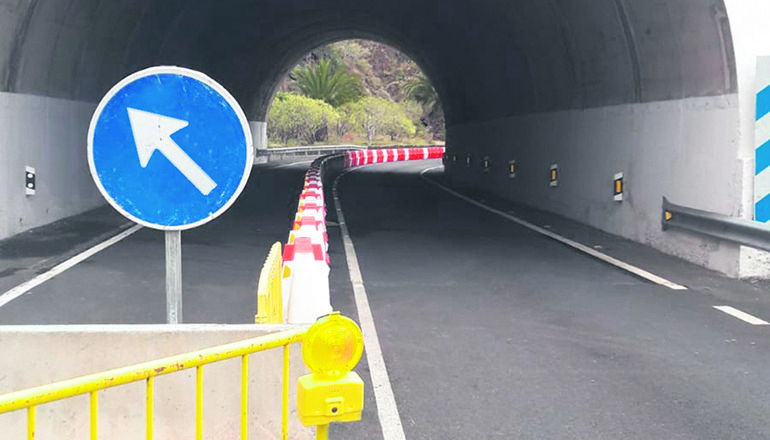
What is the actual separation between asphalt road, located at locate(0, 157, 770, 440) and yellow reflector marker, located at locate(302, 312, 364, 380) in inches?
62.5

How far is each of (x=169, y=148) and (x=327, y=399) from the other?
5.14 ft

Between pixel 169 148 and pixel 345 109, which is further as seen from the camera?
pixel 345 109

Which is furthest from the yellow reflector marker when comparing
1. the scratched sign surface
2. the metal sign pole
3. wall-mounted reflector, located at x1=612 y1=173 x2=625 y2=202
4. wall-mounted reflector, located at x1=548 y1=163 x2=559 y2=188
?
wall-mounted reflector, located at x1=548 y1=163 x2=559 y2=188

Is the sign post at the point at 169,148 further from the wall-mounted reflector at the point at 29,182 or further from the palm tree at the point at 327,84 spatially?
the palm tree at the point at 327,84

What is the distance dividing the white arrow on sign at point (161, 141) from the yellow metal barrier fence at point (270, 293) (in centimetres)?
68

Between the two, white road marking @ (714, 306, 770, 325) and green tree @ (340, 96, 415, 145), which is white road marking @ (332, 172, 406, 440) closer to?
white road marking @ (714, 306, 770, 325)

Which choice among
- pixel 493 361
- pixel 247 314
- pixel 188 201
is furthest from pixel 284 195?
pixel 188 201

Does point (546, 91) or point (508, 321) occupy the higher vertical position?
point (546, 91)

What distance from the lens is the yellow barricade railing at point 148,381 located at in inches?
100

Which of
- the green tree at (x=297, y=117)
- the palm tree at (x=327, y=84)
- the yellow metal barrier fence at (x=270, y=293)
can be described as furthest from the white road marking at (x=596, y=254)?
the palm tree at (x=327, y=84)

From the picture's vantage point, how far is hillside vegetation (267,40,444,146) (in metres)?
66.2

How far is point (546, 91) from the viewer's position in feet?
56.2

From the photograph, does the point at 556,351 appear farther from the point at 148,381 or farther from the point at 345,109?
the point at 345,109

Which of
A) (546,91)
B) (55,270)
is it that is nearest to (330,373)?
(55,270)
